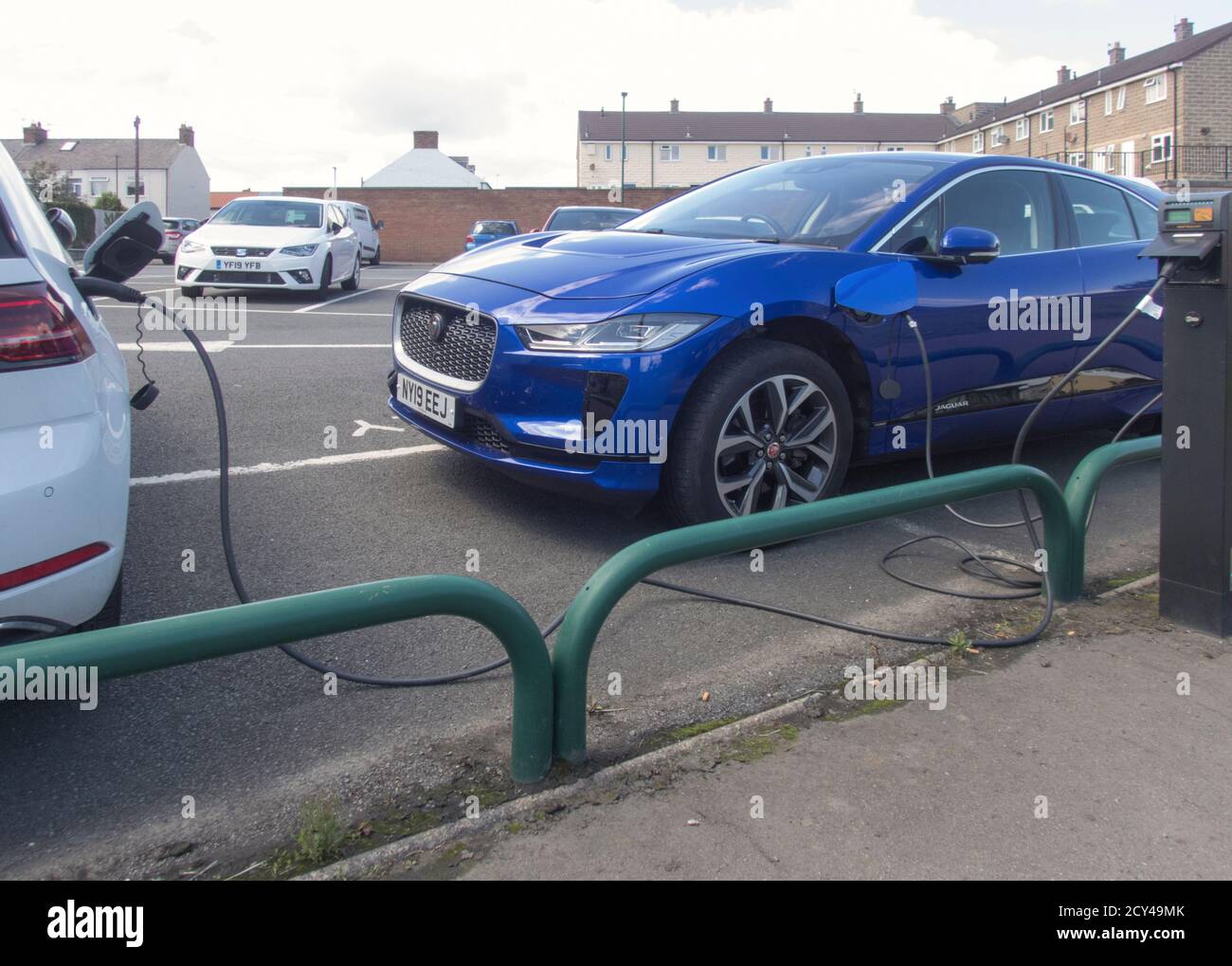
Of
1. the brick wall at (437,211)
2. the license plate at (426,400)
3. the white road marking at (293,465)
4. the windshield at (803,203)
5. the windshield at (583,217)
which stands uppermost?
the brick wall at (437,211)

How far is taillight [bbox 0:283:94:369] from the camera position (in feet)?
8.36

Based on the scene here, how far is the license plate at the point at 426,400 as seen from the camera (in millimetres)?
4487

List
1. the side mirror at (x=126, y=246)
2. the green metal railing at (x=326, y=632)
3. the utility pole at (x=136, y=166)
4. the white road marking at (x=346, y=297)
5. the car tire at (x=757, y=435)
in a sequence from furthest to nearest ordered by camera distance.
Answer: the utility pole at (x=136, y=166)
the white road marking at (x=346, y=297)
the car tire at (x=757, y=435)
the side mirror at (x=126, y=246)
the green metal railing at (x=326, y=632)

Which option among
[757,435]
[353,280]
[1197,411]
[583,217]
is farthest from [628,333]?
[583,217]

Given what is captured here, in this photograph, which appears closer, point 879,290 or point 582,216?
point 879,290

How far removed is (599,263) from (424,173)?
75.3 metres

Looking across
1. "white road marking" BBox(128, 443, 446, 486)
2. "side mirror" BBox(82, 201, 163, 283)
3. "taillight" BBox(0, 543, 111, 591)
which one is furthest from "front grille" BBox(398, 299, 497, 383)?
"taillight" BBox(0, 543, 111, 591)

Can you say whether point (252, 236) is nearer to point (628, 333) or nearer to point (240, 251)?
point (240, 251)

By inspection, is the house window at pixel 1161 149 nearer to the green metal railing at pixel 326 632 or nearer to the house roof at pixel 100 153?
the green metal railing at pixel 326 632

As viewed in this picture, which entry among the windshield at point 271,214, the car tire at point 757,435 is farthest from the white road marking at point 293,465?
the windshield at point 271,214

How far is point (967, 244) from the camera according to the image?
472cm

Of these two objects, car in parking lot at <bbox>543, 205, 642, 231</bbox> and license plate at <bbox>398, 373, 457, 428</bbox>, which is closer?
license plate at <bbox>398, 373, 457, 428</bbox>

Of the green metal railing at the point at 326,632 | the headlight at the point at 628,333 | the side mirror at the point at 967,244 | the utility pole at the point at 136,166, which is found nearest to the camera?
the green metal railing at the point at 326,632

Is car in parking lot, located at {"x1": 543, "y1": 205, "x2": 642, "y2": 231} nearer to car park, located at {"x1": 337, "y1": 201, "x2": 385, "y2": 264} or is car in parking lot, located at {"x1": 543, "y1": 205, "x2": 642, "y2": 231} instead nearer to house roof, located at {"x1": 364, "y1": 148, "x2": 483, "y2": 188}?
car park, located at {"x1": 337, "y1": 201, "x2": 385, "y2": 264}
